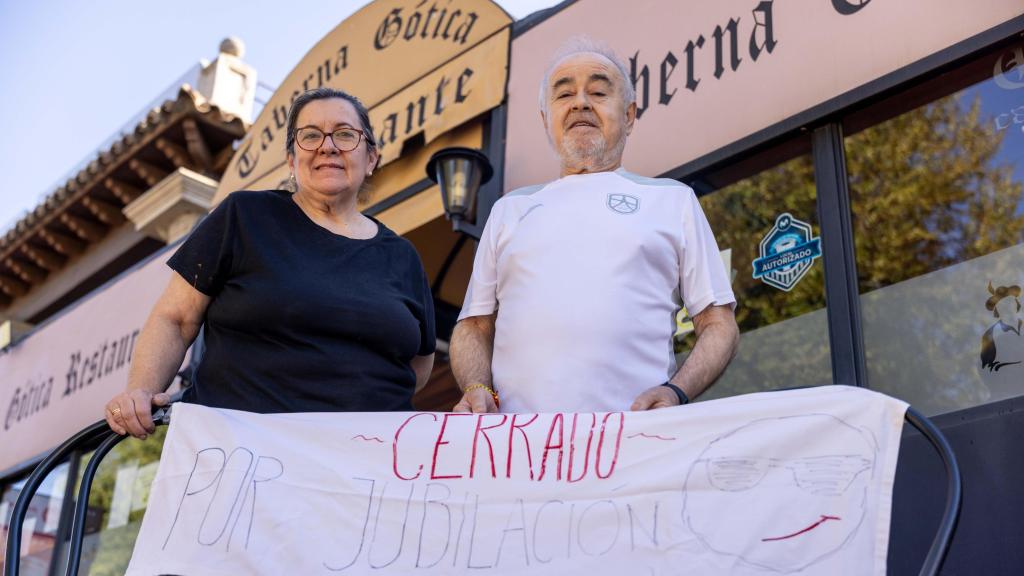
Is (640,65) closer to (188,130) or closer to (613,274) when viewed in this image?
(613,274)

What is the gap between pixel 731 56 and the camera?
459cm

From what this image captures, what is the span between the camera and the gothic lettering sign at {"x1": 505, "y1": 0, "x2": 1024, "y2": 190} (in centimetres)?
395

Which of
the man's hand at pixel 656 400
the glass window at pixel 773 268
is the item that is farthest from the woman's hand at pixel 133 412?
the glass window at pixel 773 268

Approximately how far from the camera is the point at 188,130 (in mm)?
9867

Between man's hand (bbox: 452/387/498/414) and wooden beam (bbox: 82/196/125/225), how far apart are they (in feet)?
30.6

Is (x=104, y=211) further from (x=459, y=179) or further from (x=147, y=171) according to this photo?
(x=459, y=179)

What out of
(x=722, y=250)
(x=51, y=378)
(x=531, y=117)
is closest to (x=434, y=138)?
(x=531, y=117)

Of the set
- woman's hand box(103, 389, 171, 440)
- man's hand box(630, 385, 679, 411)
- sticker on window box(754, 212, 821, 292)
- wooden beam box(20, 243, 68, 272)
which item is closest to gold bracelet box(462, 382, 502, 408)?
man's hand box(630, 385, 679, 411)

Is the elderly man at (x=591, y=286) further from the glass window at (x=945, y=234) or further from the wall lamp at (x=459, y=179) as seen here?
the wall lamp at (x=459, y=179)

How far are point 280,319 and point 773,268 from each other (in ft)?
8.12

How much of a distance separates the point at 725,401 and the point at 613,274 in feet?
1.43

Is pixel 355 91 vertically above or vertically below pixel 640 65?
above

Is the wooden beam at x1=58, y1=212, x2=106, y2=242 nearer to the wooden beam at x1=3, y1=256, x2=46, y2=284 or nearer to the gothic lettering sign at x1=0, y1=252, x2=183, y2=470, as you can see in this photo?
the wooden beam at x1=3, y1=256, x2=46, y2=284

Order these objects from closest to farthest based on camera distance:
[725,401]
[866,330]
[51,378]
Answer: [725,401] < [866,330] < [51,378]
